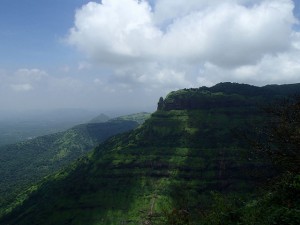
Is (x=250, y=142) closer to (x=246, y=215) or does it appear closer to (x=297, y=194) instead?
(x=297, y=194)

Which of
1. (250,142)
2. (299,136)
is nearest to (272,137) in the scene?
(250,142)

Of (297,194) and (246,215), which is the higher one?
(297,194)

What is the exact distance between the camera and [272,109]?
154 feet

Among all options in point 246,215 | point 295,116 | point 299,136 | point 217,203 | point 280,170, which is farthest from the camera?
point 217,203

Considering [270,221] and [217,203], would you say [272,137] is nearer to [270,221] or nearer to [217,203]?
[270,221]

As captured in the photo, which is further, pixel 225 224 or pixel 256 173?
pixel 225 224

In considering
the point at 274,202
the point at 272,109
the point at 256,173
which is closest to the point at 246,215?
the point at 274,202

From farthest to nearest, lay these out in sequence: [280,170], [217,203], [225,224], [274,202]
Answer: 1. [217,203]
2. [225,224]
3. [274,202]
4. [280,170]

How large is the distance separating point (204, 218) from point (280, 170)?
97.4 ft

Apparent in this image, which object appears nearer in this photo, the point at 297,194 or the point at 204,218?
the point at 297,194

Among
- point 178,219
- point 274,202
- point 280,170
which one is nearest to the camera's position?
point 280,170

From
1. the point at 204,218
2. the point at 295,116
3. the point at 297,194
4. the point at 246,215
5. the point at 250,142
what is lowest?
the point at 204,218

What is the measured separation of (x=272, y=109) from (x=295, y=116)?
3.06 m

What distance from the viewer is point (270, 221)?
47.5 metres
